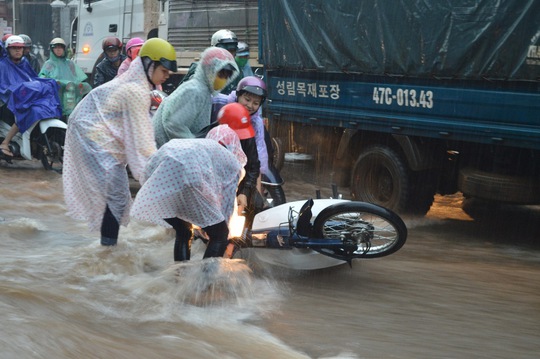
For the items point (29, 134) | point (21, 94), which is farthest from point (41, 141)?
point (21, 94)

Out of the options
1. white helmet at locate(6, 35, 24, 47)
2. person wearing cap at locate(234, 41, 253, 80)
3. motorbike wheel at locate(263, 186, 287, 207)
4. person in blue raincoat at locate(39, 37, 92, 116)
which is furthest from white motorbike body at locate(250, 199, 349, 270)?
white helmet at locate(6, 35, 24, 47)

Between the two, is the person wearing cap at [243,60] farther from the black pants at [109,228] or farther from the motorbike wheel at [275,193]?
the black pants at [109,228]

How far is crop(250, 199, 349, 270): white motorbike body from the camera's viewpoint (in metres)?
6.28

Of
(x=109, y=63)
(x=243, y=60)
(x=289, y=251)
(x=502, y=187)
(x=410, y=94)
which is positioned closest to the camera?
(x=289, y=251)

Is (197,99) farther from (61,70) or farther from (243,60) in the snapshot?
(61,70)

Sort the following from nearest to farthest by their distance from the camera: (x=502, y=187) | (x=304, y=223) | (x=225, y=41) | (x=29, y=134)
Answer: (x=304, y=223) → (x=502, y=187) → (x=225, y=41) → (x=29, y=134)

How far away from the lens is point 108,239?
6371mm

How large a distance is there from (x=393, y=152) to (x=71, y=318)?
496 centimetres

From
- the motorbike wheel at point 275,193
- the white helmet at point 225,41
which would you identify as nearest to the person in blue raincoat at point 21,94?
the white helmet at point 225,41

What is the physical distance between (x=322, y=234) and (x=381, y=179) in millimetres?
3721

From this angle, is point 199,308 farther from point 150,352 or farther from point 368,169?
point 368,169

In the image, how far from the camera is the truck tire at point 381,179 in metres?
9.17

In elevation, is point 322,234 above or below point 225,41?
below

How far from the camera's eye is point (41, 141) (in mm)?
11680
